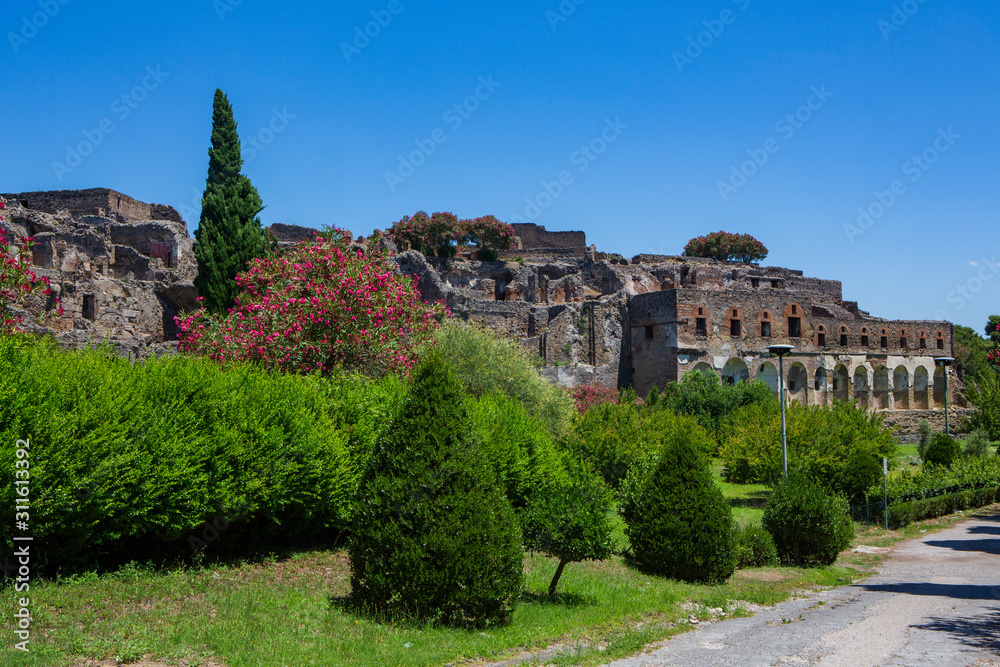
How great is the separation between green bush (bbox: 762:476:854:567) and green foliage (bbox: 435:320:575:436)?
7856 millimetres

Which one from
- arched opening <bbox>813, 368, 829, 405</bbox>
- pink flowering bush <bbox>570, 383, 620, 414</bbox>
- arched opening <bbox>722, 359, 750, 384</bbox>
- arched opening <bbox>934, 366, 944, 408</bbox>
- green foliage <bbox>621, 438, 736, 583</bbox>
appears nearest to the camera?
green foliage <bbox>621, 438, 736, 583</bbox>

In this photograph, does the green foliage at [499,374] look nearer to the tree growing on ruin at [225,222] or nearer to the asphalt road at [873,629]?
the tree growing on ruin at [225,222]

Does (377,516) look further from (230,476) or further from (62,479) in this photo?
(62,479)

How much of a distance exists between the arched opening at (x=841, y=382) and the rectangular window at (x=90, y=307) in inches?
1657

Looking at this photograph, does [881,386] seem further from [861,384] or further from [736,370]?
[736,370]

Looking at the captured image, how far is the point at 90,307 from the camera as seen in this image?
92.0 ft

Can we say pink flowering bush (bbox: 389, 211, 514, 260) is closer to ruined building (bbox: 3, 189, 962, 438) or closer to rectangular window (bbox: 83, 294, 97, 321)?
ruined building (bbox: 3, 189, 962, 438)

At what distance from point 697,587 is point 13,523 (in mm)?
10348

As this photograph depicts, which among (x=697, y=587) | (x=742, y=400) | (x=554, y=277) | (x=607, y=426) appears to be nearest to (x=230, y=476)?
(x=697, y=587)

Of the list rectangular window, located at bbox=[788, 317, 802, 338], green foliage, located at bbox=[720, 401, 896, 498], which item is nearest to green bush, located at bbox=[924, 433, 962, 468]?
green foliage, located at bbox=[720, 401, 896, 498]

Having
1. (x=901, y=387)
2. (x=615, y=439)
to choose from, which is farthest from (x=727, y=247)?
(x=615, y=439)

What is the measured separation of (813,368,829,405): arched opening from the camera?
46906 mm

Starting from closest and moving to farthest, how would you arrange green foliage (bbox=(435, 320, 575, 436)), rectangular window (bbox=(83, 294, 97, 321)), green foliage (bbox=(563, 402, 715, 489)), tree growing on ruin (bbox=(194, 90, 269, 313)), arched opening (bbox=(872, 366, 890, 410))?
green foliage (bbox=(563, 402, 715, 489)) < green foliage (bbox=(435, 320, 575, 436)) < tree growing on ruin (bbox=(194, 90, 269, 313)) < rectangular window (bbox=(83, 294, 97, 321)) < arched opening (bbox=(872, 366, 890, 410))

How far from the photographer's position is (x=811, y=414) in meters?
26.3
